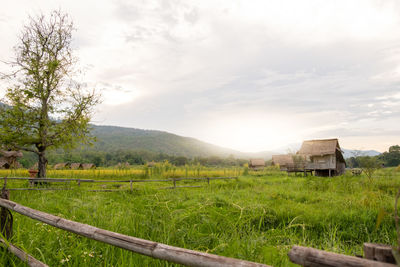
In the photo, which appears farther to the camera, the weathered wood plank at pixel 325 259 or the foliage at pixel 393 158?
the foliage at pixel 393 158

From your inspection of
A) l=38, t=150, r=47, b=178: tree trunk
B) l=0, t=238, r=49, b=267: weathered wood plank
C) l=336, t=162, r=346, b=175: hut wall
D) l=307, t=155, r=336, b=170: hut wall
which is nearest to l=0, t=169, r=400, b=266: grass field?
l=0, t=238, r=49, b=267: weathered wood plank

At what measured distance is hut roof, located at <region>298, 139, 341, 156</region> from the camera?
27281 millimetres

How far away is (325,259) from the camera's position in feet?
3.66

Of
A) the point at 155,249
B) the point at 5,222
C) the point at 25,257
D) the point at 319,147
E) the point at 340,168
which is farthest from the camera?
the point at 340,168

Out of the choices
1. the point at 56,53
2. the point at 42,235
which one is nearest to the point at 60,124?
the point at 56,53

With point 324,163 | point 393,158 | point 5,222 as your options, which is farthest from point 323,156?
point 393,158

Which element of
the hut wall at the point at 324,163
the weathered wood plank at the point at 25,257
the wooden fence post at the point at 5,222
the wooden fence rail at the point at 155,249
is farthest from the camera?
the hut wall at the point at 324,163

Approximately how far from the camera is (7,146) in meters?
13.5

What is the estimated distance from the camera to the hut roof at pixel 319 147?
89.5ft

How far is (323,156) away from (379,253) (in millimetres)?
30161

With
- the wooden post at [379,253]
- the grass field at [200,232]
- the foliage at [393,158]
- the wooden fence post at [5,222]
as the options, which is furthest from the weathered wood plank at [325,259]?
the foliage at [393,158]

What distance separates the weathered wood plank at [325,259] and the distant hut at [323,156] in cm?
2865

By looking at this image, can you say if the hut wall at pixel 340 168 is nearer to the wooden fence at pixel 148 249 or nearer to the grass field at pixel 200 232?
the grass field at pixel 200 232

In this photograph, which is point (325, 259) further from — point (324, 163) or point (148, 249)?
point (324, 163)
